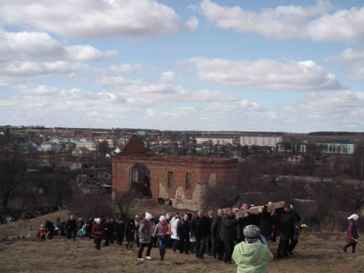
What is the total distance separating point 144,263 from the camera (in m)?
13.3

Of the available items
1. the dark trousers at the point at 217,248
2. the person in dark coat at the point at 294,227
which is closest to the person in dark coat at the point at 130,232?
the dark trousers at the point at 217,248

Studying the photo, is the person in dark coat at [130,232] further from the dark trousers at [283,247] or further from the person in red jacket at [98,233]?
the dark trousers at [283,247]

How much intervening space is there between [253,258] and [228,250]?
701cm

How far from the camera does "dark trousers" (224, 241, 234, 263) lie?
41.6 ft

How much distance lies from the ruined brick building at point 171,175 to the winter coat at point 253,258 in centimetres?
4898

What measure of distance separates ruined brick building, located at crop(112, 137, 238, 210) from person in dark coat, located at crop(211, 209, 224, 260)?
136 ft

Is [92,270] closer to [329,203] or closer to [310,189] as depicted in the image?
[329,203]

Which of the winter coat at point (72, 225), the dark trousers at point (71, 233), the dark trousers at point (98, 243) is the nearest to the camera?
the dark trousers at point (98, 243)

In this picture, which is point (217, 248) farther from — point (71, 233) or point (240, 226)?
point (71, 233)

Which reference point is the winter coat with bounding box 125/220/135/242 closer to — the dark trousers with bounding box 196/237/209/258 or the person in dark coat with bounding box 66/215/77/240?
the person in dark coat with bounding box 66/215/77/240

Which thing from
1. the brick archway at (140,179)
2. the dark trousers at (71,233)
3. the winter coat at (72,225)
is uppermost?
the winter coat at (72,225)

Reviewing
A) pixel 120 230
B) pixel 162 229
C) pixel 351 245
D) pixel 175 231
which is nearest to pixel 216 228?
pixel 162 229

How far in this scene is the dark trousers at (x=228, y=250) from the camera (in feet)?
41.6

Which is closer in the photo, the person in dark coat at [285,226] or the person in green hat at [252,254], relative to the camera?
the person in green hat at [252,254]
